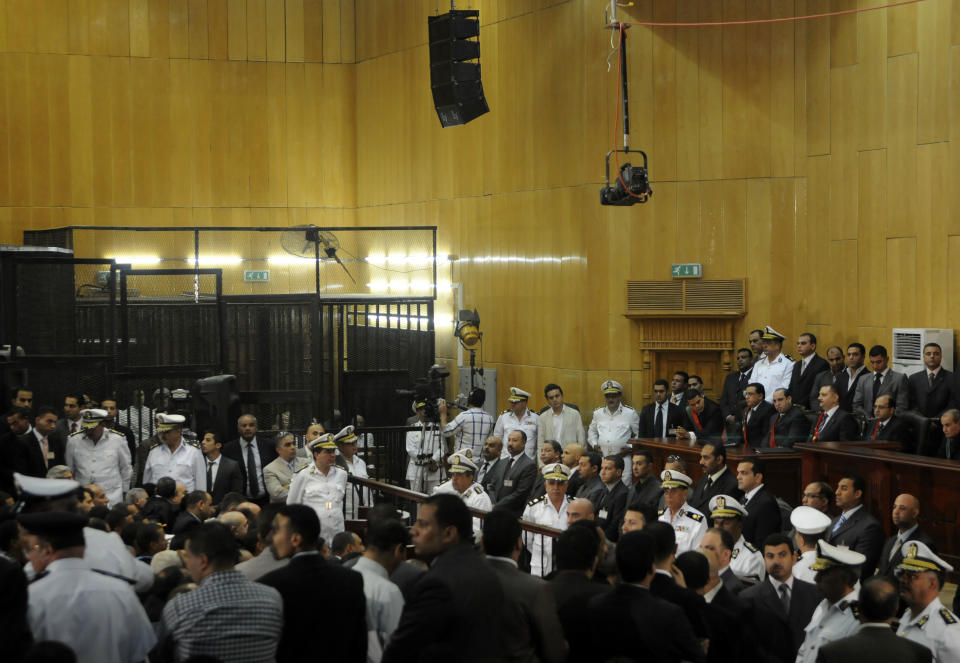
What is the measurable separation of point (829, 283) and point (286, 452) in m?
6.07

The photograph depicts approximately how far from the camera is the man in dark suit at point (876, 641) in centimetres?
424

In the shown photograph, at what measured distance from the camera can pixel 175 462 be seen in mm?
8969

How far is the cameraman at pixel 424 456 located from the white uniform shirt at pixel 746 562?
458 centimetres

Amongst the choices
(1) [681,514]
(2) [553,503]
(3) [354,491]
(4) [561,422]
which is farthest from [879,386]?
(3) [354,491]

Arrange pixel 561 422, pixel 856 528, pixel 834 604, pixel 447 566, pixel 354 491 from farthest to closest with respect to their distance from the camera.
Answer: pixel 561 422 → pixel 354 491 → pixel 856 528 → pixel 834 604 → pixel 447 566

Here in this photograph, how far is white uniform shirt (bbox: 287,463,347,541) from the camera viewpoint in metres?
8.01

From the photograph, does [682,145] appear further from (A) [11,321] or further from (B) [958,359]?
(A) [11,321]

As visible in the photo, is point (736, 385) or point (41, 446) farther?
point (736, 385)

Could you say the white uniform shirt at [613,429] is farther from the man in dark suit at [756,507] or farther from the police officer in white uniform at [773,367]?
the man in dark suit at [756,507]

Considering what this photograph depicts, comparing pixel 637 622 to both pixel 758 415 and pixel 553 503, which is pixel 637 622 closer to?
pixel 553 503

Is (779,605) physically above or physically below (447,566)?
below

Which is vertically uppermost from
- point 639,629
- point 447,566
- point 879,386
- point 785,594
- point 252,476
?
point 879,386

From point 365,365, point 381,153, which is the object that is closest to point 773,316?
point 365,365

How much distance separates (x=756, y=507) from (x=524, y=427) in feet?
13.7
